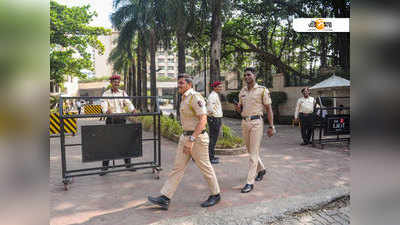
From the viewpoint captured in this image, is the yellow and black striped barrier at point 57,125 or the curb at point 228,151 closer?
the curb at point 228,151

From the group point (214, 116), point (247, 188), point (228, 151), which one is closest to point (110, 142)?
point (247, 188)

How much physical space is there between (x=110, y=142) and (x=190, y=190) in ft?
5.61

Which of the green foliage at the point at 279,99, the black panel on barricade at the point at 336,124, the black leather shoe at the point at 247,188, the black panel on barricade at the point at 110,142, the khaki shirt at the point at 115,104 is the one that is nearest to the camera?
the black leather shoe at the point at 247,188

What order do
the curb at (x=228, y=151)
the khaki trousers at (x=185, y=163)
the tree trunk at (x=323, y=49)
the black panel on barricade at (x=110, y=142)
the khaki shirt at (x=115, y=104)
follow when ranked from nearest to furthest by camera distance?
the khaki trousers at (x=185, y=163), the black panel on barricade at (x=110, y=142), the khaki shirt at (x=115, y=104), the curb at (x=228, y=151), the tree trunk at (x=323, y=49)

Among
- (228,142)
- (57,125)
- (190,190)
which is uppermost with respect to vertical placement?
(57,125)

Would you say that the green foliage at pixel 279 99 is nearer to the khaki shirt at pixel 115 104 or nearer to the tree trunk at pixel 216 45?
the tree trunk at pixel 216 45

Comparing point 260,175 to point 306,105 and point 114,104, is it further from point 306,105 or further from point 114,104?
point 306,105

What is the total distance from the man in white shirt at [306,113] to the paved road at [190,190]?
1806 mm

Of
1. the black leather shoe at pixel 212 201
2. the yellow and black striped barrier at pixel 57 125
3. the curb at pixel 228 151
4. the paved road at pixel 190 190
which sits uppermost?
the yellow and black striped barrier at pixel 57 125

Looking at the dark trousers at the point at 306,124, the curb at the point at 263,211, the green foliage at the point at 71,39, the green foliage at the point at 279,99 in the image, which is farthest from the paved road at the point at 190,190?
the green foliage at the point at 71,39

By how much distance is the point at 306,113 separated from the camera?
9.11 meters

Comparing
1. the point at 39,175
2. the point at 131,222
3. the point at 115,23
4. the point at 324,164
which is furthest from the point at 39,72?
the point at 115,23

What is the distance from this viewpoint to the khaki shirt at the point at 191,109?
392 cm

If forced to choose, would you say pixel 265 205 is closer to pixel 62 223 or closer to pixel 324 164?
pixel 62 223
